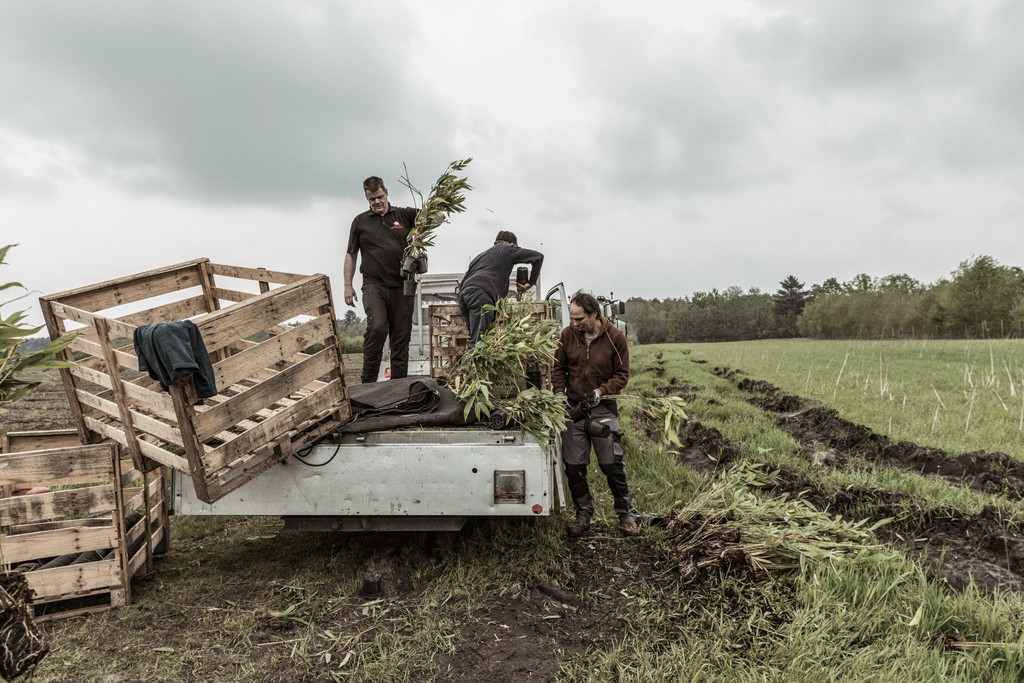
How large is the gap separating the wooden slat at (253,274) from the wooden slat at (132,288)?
16cm

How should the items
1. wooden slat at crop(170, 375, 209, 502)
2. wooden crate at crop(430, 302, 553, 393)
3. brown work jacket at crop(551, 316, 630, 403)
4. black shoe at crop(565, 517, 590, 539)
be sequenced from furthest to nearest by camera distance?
wooden crate at crop(430, 302, 553, 393), brown work jacket at crop(551, 316, 630, 403), black shoe at crop(565, 517, 590, 539), wooden slat at crop(170, 375, 209, 502)

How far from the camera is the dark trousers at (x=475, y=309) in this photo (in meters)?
5.37

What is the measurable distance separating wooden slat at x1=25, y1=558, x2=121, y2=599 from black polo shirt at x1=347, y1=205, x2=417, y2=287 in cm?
Result: 331

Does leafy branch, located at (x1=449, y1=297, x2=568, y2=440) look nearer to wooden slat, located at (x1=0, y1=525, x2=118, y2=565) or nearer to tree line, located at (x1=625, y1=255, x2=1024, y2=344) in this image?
wooden slat, located at (x1=0, y1=525, x2=118, y2=565)

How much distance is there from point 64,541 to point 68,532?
0.06 metres

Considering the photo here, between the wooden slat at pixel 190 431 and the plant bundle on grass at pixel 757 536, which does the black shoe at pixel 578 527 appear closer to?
the plant bundle on grass at pixel 757 536

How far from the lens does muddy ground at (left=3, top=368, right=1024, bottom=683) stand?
337 centimetres


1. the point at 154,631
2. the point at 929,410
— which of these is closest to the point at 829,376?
the point at 929,410

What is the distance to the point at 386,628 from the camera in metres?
3.60

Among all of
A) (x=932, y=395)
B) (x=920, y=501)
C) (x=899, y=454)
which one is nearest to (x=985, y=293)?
(x=932, y=395)

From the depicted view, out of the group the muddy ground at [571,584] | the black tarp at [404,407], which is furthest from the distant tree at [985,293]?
the black tarp at [404,407]

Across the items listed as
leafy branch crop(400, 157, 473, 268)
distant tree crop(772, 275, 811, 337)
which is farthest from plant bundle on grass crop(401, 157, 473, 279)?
distant tree crop(772, 275, 811, 337)

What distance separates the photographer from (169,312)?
510 centimetres

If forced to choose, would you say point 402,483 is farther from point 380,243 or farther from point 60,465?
point 380,243
